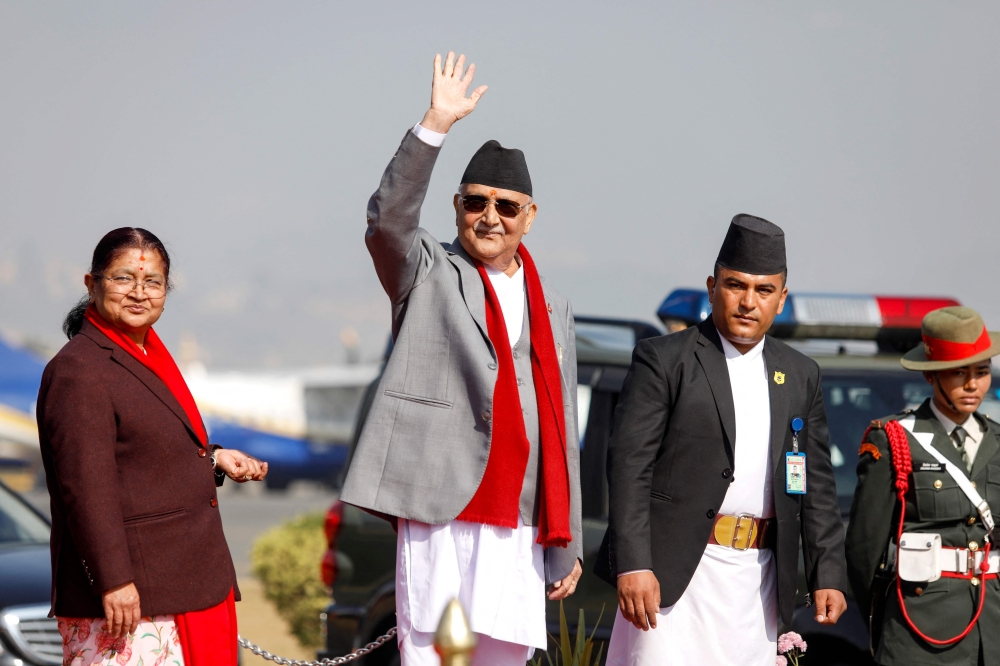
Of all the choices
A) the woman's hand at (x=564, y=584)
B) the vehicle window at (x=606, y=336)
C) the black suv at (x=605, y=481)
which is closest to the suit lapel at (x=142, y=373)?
the woman's hand at (x=564, y=584)

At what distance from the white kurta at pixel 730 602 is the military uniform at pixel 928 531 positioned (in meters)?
0.49

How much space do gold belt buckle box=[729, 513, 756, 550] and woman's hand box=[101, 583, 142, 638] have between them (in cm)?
172

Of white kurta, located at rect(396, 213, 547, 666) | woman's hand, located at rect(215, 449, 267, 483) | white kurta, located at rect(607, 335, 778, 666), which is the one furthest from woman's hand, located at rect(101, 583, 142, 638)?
white kurta, located at rect(607, 335, 778, 666)

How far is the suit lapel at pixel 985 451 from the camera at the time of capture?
3.76 m

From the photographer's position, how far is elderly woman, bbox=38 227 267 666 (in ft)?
9.59

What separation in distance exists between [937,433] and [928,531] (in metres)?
0.33

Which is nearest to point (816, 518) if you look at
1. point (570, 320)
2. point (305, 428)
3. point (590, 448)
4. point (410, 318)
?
point (570, 320)

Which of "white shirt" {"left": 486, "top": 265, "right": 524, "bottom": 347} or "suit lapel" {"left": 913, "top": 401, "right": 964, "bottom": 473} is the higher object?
"white shirt" {"left": 486, "top": 265, "right": 524, "bottom": 347}

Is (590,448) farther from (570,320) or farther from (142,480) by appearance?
(142,480)

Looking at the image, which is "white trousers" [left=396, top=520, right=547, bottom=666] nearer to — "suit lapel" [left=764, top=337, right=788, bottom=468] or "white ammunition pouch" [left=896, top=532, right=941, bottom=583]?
"suit lapel" [left=764, top=337, right=788, bottom=468]

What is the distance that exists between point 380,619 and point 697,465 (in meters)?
2.50

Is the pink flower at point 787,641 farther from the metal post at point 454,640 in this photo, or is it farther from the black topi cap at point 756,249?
the metal post at point 454,640

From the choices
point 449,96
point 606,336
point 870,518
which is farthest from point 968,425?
point 606,336

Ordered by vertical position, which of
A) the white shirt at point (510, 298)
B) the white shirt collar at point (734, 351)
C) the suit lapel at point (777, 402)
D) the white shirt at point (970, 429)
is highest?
the white shirt at point (510, 298)
